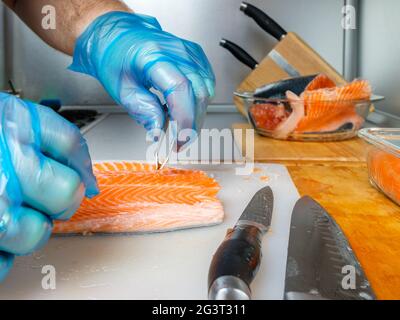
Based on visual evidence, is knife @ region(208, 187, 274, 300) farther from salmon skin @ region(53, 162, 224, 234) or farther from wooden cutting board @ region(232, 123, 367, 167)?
wooden cutting board @ region(232, 123, 367, 167)

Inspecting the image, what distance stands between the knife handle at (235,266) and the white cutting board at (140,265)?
0.16 ft

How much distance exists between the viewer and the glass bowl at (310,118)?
1.84m

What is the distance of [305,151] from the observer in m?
1.71

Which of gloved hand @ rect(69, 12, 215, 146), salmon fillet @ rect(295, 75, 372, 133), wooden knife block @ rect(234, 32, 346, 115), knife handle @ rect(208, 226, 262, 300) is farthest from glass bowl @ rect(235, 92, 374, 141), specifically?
knife handle @ rect(208, 226, 262, 300)

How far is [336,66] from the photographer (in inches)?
104

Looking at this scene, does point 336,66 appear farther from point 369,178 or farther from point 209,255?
point 209,255

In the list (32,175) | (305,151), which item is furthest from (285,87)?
(32,175)

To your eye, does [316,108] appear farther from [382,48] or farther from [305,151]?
[382,48]

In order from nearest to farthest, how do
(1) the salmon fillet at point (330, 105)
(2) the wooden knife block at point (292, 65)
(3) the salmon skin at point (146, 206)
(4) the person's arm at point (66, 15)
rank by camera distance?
(3) the salmon skin at point (146, 206) < (4) the person's arm at point (66, 15) < (1) the salmon fillet at point (330, 105) < (2) the wooden knife block at point (292, 65)

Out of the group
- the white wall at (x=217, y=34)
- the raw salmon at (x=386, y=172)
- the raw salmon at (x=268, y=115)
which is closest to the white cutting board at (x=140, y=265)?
the raw salmon at (x=386, y=172)

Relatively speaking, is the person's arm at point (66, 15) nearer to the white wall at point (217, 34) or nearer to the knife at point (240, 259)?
the knife at point (240, 259)

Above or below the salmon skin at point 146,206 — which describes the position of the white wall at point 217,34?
above

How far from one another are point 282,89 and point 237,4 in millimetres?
868
